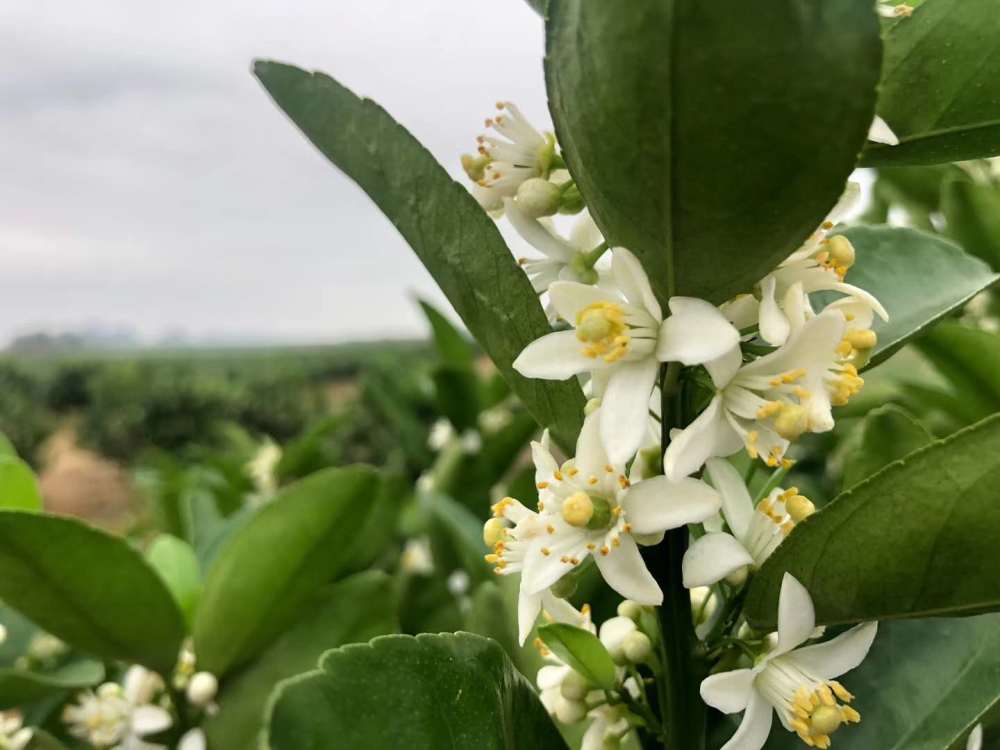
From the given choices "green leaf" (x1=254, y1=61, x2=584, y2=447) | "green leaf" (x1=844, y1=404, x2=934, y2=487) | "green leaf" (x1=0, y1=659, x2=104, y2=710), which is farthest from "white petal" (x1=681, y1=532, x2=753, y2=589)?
"green leaf" (x1=0, y1=659, x2=104, y2=710)

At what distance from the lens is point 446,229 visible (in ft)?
1.90

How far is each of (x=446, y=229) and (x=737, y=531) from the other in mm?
266

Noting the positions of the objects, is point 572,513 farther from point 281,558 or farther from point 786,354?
point 281,558

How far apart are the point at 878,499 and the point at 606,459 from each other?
0.51 ft

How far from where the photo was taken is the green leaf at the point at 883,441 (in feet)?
2.98

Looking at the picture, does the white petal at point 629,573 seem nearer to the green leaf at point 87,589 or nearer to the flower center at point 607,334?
the flower center at point 607,334

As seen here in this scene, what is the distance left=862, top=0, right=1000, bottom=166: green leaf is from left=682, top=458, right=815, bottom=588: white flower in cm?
23

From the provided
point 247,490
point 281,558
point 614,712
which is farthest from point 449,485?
point 614,712

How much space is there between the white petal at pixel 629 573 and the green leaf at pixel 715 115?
17 centimetres

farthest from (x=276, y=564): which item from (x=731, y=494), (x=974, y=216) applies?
(x=974, y=216)

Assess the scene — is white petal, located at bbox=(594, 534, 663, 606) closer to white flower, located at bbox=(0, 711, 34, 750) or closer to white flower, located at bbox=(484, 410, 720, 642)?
white flower, located at bbox=(484, 410, 720, 642)

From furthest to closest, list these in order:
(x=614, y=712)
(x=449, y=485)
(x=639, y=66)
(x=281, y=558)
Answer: (x=449, y=485), (x=281, y=558), (x=614, y=712), (x=639, y=66)

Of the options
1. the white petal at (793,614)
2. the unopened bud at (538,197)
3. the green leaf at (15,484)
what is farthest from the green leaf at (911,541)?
the green leaf at (15,484)

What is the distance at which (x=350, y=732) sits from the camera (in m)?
0.51
